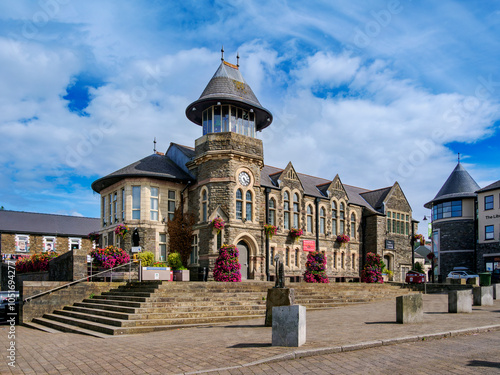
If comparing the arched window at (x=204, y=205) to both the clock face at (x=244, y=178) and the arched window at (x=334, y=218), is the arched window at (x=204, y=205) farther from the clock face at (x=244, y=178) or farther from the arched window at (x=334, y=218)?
the arched window at (x=334, y=218)

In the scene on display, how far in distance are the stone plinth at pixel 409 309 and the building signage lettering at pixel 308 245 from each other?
19.3 m

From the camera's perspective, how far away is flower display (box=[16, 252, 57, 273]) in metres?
25.0

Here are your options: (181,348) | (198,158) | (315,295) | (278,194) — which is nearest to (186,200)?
(198,158)

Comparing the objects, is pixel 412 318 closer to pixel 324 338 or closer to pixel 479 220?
pixel 324 338

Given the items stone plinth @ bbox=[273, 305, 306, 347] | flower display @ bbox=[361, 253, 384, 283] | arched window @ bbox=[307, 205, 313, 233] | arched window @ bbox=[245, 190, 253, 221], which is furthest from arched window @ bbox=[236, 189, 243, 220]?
stone plinth @ bbox=[273, 305, 306, 347]

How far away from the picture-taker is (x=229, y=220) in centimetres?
2616

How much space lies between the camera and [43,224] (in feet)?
154

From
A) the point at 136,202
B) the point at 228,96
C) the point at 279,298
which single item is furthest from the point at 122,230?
the point at 279,298

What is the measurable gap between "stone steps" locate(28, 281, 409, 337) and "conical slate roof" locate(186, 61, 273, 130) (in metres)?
12.3

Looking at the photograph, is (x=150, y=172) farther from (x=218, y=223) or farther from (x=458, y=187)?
(x=458, y=187)

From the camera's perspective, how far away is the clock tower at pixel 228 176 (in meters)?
26.4

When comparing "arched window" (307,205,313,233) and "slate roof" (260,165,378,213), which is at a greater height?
"slate roof" (260,165,378,213)

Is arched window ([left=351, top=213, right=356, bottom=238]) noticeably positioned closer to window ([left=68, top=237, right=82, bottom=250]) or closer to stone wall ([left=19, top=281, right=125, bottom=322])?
stone wall ([left=19, top=281, right=125, bottom=322])

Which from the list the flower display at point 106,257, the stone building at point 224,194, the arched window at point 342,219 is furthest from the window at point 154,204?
the arched window at point 342,219
